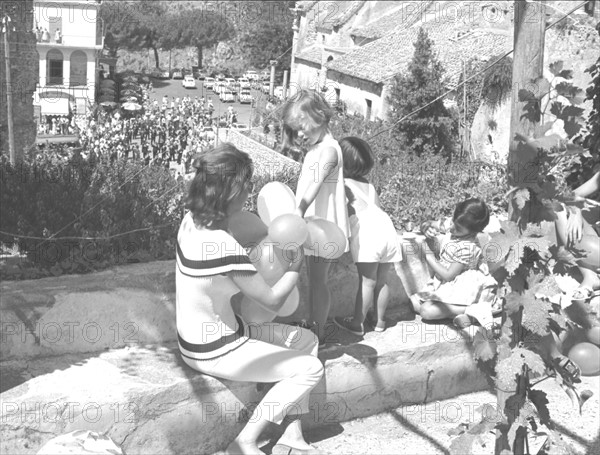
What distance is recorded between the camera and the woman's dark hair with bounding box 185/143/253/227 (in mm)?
3699

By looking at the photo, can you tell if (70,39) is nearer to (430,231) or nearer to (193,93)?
(193,93)

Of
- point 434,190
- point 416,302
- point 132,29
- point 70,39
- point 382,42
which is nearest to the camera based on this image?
point 416,302

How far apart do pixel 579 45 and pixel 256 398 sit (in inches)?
584

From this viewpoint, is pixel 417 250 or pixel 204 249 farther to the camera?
pixel 417 250

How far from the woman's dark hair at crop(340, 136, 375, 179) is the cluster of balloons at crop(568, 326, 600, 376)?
1.86 metres

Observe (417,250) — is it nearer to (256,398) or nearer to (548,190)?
(256,398)

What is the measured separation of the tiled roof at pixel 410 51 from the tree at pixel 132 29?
40.0m

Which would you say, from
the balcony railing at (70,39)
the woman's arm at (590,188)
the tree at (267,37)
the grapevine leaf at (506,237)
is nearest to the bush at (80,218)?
the grapevine leaf at (506,237)

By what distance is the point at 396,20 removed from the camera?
37.1 metres

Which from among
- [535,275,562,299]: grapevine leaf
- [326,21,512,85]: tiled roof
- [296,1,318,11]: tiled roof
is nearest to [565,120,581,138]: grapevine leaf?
[535,275,562,299]: grapevine leaf

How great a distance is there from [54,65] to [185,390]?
48.1m

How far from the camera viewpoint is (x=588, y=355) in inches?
207

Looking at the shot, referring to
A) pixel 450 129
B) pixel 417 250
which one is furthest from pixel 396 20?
pixel 417 250

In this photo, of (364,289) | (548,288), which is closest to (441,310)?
(364,289)
